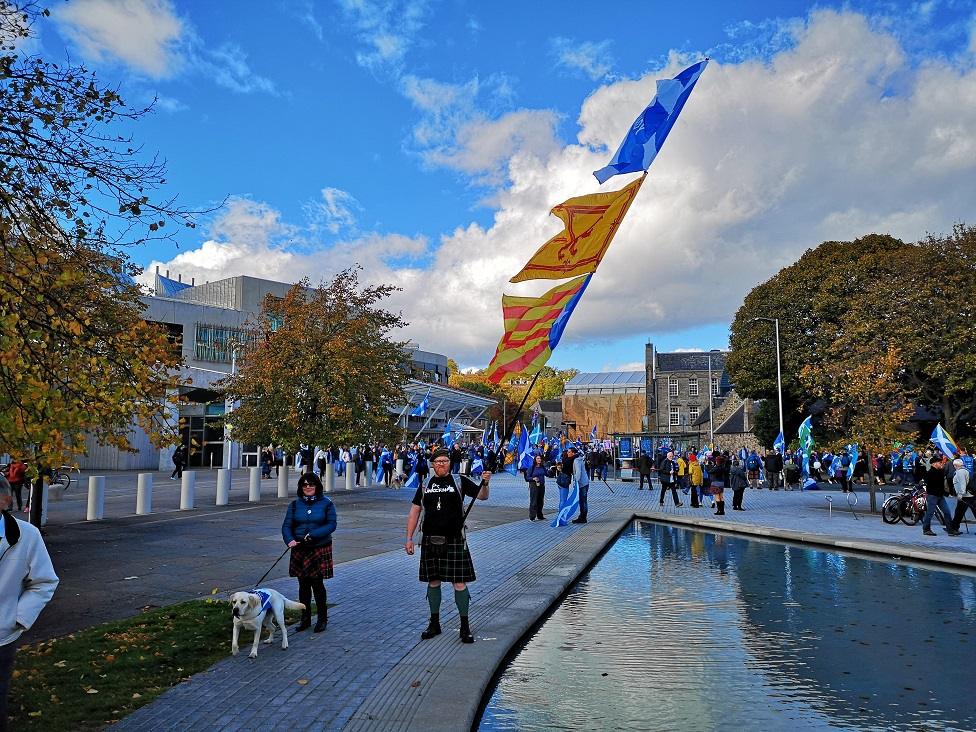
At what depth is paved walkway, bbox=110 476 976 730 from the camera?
502cm

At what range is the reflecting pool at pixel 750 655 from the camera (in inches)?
212

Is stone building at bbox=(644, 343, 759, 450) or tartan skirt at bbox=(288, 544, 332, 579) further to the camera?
stone building at bbox=(644, 343, 759, 450)

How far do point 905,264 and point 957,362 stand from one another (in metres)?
6.18

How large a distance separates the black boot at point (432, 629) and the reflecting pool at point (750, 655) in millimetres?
833

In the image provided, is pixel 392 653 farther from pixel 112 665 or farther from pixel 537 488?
pixel 537 488

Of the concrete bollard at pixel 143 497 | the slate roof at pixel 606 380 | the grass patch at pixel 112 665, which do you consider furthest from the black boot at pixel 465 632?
the slate roof at pixel 606 380

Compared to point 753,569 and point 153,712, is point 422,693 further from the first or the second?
point 753,569

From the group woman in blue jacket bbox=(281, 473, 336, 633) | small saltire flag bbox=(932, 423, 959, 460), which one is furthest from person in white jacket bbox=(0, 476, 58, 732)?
small saltire flag bbox=(932, 423, 959, 460)

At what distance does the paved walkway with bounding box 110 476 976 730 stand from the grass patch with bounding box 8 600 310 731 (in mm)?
262

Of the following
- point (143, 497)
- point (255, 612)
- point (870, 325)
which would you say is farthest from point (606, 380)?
point (255, 612)

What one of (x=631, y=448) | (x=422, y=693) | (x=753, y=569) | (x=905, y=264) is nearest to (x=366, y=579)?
(x=422, y=693)

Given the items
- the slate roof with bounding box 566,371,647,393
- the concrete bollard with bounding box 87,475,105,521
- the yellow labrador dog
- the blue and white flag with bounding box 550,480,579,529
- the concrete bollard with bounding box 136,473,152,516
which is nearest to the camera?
the yellow labrador dog

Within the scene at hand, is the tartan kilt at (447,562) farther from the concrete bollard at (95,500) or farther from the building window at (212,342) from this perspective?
the building window at (212,342)

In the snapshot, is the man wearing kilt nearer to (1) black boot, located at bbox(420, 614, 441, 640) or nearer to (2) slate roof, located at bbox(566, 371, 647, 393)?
(1) black boot, located at bbox(420, 614, 441, 640)
